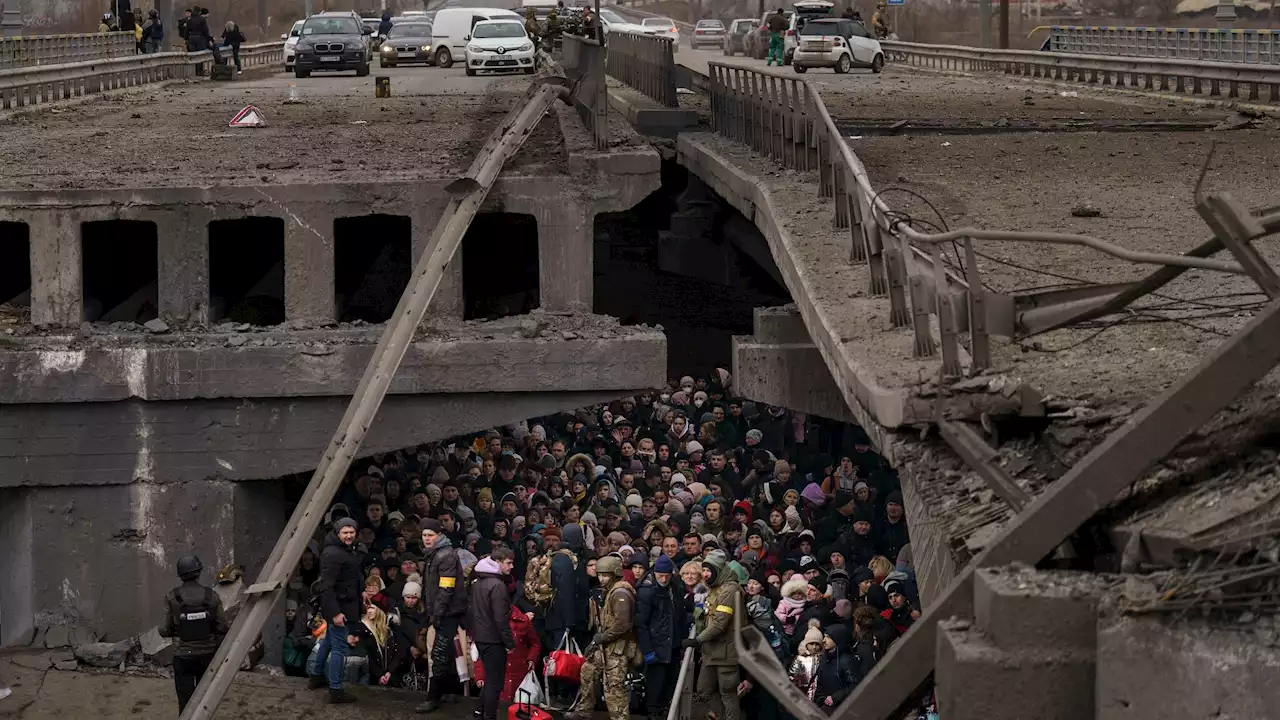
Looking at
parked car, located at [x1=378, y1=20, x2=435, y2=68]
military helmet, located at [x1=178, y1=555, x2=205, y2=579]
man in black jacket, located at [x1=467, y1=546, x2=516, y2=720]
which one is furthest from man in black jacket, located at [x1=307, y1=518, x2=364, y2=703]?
parked car, located at [x1=378, y1=20, x2=435, y2=68]

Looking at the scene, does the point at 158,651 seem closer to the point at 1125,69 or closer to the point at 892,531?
the point at 892,531

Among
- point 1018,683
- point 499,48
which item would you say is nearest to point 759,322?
point 1018,683

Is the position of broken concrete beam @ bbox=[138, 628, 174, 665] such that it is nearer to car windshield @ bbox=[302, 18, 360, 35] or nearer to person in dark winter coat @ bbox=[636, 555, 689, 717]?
person in dark winter coat @ bbox=[636, 555, 689, 717]

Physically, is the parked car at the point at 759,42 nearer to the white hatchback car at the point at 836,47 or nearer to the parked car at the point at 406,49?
the parked car at the point at 406,49

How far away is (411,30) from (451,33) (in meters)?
1.80

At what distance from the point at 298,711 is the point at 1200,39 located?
28312 millimetres

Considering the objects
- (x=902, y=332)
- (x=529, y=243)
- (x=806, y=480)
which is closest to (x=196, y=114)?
(x=529, y=243)

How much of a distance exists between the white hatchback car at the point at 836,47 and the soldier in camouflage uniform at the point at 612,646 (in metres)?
37.2

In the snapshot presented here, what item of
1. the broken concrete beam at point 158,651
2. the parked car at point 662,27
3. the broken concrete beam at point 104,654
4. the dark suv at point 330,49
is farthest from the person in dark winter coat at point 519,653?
the parked car at point 662,27

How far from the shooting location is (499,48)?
49500 mm

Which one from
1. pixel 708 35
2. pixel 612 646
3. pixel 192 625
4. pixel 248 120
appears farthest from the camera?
pixel 708 35

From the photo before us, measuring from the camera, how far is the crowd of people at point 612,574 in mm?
13266

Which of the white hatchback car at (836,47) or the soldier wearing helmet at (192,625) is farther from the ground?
the white hatchback car at (836,47)

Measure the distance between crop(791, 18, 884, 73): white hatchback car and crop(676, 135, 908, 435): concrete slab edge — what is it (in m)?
25.4
